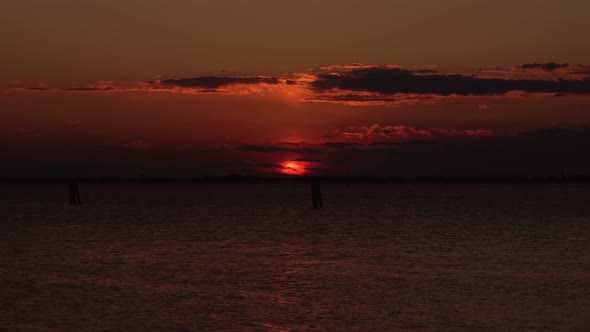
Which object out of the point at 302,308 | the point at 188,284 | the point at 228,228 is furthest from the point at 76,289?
the point at 228,228

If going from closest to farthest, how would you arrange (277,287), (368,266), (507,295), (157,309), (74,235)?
(157,309)
(507,295)
(277,287)
(368,266)
(74,235)

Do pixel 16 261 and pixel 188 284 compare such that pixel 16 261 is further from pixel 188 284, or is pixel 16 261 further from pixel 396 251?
pixel 396 251

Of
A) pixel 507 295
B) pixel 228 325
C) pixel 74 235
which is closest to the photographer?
pixel 228 325

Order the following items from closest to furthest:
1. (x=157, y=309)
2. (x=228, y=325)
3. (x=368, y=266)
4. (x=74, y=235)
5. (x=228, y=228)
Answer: (x=228, y=325), (x=157, y=309), (x=368, y=266), (x=74, y=235), (x=228, y=228)

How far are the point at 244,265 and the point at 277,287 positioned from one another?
617 cm

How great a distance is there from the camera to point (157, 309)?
64.3 feet

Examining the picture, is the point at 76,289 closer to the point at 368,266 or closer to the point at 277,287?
the point at 277,287

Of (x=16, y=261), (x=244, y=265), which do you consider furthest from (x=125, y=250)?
(x=244, y=265)


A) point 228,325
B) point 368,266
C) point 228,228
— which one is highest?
point 228,325

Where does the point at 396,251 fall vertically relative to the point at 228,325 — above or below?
below

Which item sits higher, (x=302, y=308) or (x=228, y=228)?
(x=302, y=308)

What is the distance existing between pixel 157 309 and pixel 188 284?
174 inches

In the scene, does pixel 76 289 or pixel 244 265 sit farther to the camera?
pixel 244 265

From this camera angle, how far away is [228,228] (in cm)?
5253
